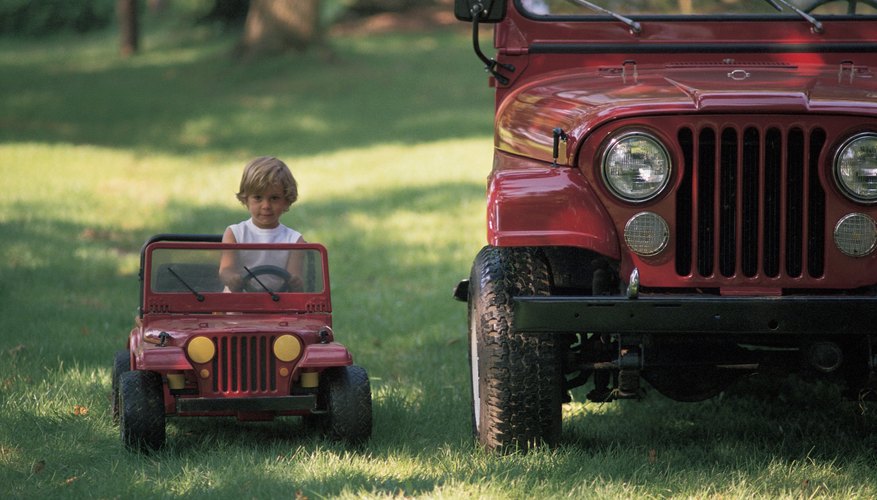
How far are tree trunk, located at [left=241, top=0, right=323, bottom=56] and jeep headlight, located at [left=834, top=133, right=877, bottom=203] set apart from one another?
20099mm

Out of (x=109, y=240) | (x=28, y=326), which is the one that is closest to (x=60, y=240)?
(x=109, y=240)

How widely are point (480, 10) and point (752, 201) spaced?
1.39 metres

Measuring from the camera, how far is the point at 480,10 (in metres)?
4.75

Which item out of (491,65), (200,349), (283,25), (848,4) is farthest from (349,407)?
(283,25)

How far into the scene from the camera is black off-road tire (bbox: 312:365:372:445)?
4.55 metres

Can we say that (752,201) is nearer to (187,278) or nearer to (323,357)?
(323,357)

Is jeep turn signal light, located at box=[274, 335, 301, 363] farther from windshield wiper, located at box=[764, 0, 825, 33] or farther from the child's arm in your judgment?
windshield wiper, located at box=[764, 0, 825, 33]

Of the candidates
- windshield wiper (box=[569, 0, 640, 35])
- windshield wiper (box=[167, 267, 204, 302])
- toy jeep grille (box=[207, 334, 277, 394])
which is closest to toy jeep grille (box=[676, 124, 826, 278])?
windshield wiper (box=[569, 0, 640, 35])

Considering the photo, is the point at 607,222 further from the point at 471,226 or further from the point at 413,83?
the point at 413,83

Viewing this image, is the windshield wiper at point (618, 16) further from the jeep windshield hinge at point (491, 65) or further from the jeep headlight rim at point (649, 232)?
the jeep headlight rim at point (649, 232)

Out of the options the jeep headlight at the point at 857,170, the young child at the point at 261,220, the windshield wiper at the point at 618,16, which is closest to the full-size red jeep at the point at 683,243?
the jeep headlight at the point at 857,170

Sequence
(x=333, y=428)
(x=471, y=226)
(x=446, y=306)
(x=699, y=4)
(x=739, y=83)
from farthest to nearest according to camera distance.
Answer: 1. (x=471, y=226)
2. (x=446, y=306)
3. (x=699, y=4)
4. (x=333, y=428)
5. (x=739, y=83)

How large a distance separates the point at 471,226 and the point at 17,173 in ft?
21.1

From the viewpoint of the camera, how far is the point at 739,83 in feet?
14.1
